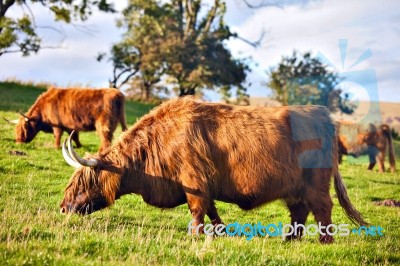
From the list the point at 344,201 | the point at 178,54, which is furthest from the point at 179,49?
the point at 344,201

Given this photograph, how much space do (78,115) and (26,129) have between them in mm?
1714

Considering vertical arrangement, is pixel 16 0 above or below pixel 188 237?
above

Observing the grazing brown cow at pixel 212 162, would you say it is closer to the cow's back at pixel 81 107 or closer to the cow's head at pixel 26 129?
the cow's back at pixel 81 107

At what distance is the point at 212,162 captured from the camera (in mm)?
7172

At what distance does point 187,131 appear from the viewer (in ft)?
23.7

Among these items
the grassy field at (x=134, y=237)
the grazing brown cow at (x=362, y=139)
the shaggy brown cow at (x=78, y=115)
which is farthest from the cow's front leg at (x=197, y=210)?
the grazing brown cow at (x=362, y=139)

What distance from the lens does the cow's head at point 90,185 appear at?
24.3ft

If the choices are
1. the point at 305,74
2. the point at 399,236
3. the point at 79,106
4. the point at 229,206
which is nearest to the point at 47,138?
the point at 79,106

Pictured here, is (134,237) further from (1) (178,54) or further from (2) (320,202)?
(1) (178,54)

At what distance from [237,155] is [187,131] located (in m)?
0.78

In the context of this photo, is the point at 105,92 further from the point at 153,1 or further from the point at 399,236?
the point at 153,1

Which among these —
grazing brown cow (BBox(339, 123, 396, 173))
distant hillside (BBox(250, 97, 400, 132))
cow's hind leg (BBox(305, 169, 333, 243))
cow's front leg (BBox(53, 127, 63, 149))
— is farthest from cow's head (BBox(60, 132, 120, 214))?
grazing brown cow (BBox(339, 123, 396, 173))

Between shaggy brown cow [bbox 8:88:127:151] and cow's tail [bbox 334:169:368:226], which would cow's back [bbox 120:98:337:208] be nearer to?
cow's tail [bbox 334:169:368:226]

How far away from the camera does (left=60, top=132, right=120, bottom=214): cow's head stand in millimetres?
7414
